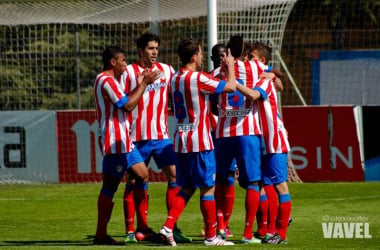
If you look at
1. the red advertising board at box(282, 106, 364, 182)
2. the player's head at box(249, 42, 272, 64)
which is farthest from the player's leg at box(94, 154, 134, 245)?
the red advertising board at box(282, 106, 364, 182)

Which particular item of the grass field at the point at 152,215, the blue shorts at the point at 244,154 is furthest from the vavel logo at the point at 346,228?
the blue shorts at the point at 244,154

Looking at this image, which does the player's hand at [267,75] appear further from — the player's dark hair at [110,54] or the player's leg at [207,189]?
the player's dark hair at [110,54]

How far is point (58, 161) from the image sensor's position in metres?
18.0

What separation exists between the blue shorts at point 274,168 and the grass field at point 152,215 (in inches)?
26.2

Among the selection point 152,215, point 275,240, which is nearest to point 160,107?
point 275,240

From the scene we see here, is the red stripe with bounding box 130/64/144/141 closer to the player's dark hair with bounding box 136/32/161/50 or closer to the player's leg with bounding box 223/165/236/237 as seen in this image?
the player's dark hair with bounding box 136/32/161/50

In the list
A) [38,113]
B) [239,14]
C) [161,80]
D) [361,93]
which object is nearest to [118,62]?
[161,80]

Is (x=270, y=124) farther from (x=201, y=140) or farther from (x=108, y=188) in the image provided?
(x=108, y=188)

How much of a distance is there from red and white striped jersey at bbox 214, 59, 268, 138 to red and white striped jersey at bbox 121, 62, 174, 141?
2.99 feet

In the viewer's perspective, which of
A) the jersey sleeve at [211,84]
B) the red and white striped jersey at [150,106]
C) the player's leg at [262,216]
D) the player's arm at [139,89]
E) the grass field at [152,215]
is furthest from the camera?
the red and white striped jersey at [150,106]

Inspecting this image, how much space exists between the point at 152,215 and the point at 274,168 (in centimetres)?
343

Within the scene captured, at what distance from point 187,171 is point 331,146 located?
8.24m

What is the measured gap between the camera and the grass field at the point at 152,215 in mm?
9820

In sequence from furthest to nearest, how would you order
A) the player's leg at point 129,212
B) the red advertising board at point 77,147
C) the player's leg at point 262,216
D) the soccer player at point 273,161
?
the red advertising board at point 77,147
the player's leg at point 129,212
the player's leg at point 262,216
the soccer player at point 273,161
